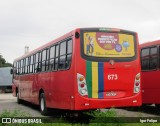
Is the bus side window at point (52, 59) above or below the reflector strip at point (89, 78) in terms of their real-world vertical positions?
above

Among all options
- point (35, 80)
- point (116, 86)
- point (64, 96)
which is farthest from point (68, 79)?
point (35, 80)

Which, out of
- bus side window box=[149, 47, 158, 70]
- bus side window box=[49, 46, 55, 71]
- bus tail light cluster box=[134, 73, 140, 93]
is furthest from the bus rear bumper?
bus side window box=[49, 46, 55, 71]

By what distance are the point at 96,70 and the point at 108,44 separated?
0.98 m

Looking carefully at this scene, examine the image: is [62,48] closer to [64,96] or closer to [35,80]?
[64,96]

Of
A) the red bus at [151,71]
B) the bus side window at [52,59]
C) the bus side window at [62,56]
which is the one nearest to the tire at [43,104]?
the bus side window at [52,59]

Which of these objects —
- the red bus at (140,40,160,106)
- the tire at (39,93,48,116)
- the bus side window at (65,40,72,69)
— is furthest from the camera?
the tire at (39,93,48,116)

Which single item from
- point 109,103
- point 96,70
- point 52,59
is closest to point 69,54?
point 96,70

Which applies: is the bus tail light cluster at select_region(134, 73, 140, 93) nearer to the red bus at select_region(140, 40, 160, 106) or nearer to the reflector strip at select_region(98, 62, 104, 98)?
the reflector strip at select_region(98, 62, 104, 98)

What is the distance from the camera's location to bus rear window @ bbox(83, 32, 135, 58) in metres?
12.5

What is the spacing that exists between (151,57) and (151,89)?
49.9 inches

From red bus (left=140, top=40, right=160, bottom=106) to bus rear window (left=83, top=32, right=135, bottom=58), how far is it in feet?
8.03

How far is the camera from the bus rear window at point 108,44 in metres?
12.5

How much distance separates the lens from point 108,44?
501 inches

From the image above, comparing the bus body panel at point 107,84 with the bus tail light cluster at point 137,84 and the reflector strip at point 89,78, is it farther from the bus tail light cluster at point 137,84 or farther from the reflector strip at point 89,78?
the bus tail light cluster at point 137,84
